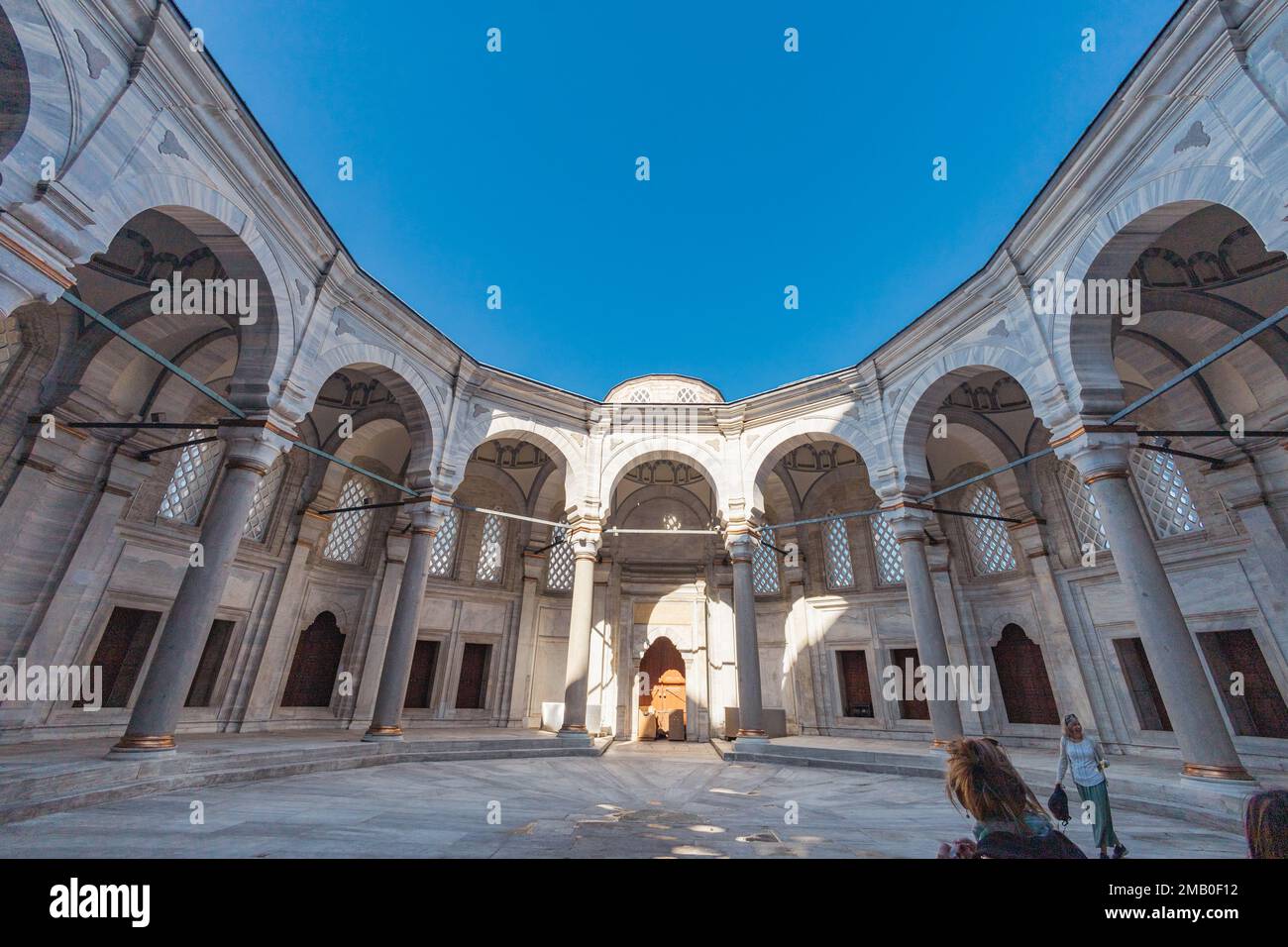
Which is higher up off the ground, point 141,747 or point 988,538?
Answer: point 988,538

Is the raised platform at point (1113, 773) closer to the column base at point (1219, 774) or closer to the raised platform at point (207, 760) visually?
the column base at point (1219, 774)

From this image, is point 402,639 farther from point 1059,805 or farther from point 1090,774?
point 1090,774

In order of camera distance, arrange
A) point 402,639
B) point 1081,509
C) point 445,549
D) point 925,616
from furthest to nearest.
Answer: point 445,549
point 1081,509
point 402,639
point 925,616

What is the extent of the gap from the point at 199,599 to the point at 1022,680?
50.2ft

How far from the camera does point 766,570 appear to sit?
52.0ft

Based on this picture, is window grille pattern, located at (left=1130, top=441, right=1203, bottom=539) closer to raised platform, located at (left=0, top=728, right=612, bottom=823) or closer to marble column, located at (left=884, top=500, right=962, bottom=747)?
marble column, located at (left=884, top=500, right=962, bottom=747)

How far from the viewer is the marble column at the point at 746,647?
11.1m

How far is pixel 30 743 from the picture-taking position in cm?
773

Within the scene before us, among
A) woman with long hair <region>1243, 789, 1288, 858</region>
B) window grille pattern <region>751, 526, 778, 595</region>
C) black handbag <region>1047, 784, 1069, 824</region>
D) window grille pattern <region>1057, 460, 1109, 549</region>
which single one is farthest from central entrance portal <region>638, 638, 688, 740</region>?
woman with long hair <region>1243, 789, 1288, 858</region>

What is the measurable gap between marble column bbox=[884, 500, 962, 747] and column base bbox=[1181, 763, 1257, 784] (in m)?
3.20

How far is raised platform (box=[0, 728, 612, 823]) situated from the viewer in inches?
188

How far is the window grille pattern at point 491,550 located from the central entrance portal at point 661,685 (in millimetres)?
5156

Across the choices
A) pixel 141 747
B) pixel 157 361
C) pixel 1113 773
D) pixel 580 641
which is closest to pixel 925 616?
pixel 1113 773

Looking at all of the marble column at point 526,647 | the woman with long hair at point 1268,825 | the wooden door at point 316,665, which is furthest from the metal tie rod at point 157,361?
the woman with long hair at point 1268,825
